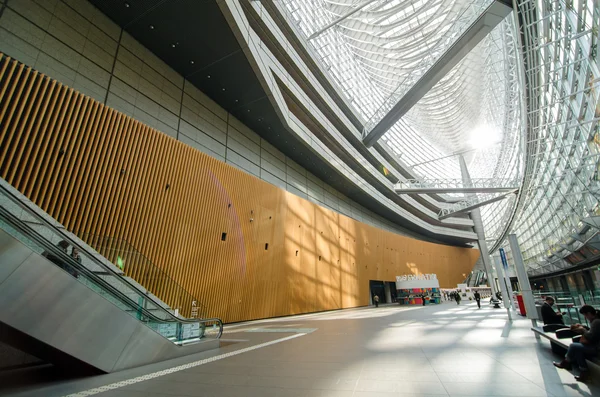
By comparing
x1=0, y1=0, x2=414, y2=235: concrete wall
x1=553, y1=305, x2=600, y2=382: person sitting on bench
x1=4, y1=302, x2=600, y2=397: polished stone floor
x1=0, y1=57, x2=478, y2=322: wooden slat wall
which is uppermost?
x1=0, y1=0, x2=414, y2=235: concrete wall

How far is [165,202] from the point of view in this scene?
1134 centimetres

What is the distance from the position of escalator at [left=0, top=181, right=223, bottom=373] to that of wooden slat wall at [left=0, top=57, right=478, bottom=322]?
296cm

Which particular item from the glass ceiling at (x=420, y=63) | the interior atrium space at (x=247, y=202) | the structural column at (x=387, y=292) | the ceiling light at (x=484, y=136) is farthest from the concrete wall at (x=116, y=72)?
the ceiling light at (x=484, y=136)

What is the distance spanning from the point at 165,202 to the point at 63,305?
25.7 ft

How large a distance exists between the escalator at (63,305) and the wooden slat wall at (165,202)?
296cm

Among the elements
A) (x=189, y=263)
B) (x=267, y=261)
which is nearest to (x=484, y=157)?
(x=267, y=261)

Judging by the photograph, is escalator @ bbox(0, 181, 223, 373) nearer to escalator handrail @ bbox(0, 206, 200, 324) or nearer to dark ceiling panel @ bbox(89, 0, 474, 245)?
escalator handrail @ bbox(0, 206, 200, 324)

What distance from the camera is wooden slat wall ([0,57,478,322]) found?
312 inches

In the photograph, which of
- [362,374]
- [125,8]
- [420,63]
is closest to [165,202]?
[125,8]

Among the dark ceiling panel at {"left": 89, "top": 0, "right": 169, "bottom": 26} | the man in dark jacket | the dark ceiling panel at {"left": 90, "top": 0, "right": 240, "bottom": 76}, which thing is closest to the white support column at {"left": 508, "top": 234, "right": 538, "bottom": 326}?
the man in dark jacket

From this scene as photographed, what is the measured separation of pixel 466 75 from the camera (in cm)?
3105

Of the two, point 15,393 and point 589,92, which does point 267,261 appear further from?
point 589,92

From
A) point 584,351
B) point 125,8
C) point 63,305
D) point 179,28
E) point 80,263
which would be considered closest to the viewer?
point 584,351

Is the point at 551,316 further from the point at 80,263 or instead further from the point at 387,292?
the point at 387,292
